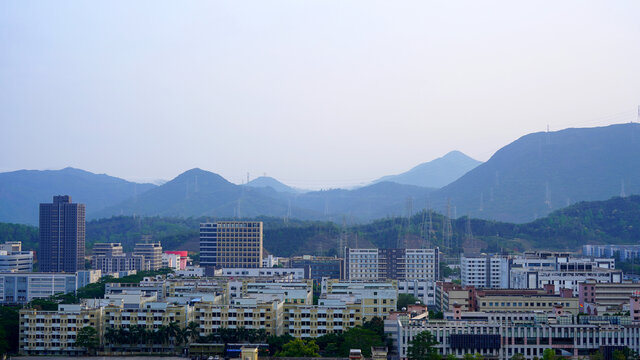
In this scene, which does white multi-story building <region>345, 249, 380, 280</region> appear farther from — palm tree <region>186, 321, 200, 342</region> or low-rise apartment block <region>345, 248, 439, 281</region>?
palm tree <region>186, 321, 200, 342</region>

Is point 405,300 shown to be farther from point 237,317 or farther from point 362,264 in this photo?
point 362,264

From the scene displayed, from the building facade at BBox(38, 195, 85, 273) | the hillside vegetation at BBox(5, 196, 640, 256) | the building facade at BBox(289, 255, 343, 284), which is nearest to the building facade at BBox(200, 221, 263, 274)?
the building facade at BBox(289, 255, 343, 284)

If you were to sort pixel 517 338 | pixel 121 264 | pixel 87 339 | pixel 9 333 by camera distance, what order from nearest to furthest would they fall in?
pixel 517 338
pixel 87 339
pixel 9 333
pixel 121 264

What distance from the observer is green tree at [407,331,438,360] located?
28969 millimetres

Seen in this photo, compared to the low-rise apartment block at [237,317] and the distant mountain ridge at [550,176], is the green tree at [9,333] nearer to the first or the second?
the low-rise apartment block at [237,317]

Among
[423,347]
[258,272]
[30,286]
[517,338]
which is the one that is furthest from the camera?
[30,286]

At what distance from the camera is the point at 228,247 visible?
7225 cm

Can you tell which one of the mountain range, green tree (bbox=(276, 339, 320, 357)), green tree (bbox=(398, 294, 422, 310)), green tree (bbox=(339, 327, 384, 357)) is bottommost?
green tree (bbox=(276, 339, 320, 357))

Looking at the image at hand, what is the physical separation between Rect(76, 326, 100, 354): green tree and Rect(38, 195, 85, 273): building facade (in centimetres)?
4914

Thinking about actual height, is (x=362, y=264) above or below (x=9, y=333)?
above

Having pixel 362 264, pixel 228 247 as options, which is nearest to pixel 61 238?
pixel 228 247

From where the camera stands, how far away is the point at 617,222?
326 ft

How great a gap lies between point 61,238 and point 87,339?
52.0m

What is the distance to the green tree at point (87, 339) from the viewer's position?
3269cm
